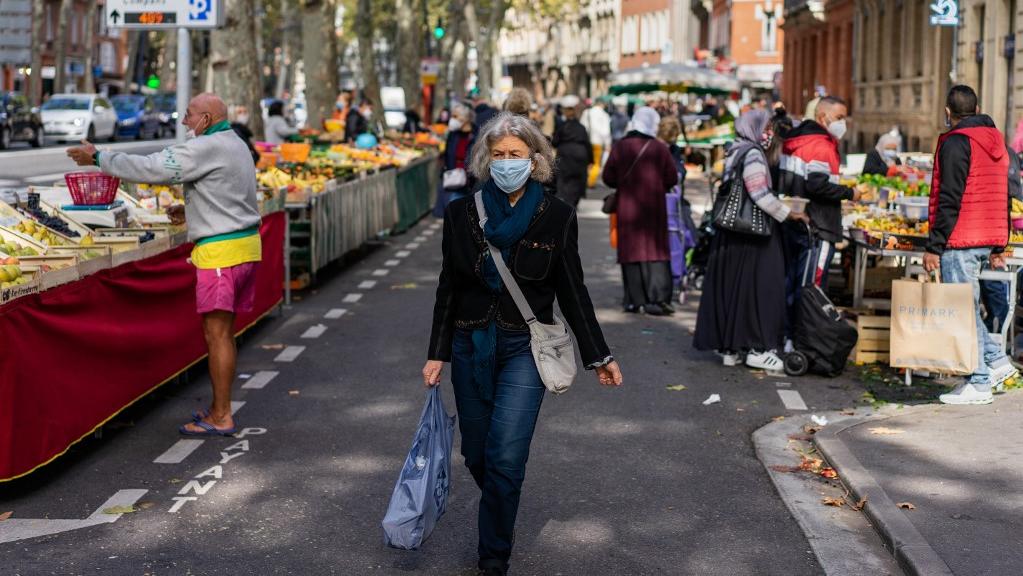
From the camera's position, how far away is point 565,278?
589 cm

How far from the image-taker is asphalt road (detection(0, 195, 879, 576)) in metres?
6.33

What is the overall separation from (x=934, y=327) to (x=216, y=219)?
4.50 metres

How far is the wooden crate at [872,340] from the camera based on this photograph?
1147 cm

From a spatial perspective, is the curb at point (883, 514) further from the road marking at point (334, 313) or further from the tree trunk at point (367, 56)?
the tree trunk at point (367, 56)

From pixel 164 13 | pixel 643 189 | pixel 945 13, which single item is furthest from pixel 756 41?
pixel 164 13

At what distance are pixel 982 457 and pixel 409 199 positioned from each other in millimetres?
17690

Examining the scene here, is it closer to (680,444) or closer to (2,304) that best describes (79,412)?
(2,304)

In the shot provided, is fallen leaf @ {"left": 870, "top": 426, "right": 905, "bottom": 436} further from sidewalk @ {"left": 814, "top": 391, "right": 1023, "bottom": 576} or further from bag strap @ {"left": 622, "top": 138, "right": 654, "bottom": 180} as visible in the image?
bag strap @ {"left": 622, "top": 138, "right": 654, "bottom": 180}

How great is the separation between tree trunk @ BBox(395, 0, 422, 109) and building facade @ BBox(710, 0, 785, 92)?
75.4 feet

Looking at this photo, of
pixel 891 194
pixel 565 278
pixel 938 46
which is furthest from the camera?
pixel 938 46

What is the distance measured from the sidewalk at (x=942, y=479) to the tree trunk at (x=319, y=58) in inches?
963

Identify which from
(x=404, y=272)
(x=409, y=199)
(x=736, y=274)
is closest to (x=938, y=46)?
(x=409, y=199)

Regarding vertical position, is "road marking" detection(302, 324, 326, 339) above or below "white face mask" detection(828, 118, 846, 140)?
below

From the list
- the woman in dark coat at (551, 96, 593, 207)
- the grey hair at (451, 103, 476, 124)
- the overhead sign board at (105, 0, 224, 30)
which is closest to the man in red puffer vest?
the overhead sign board at (105, 0, 224, 30)
